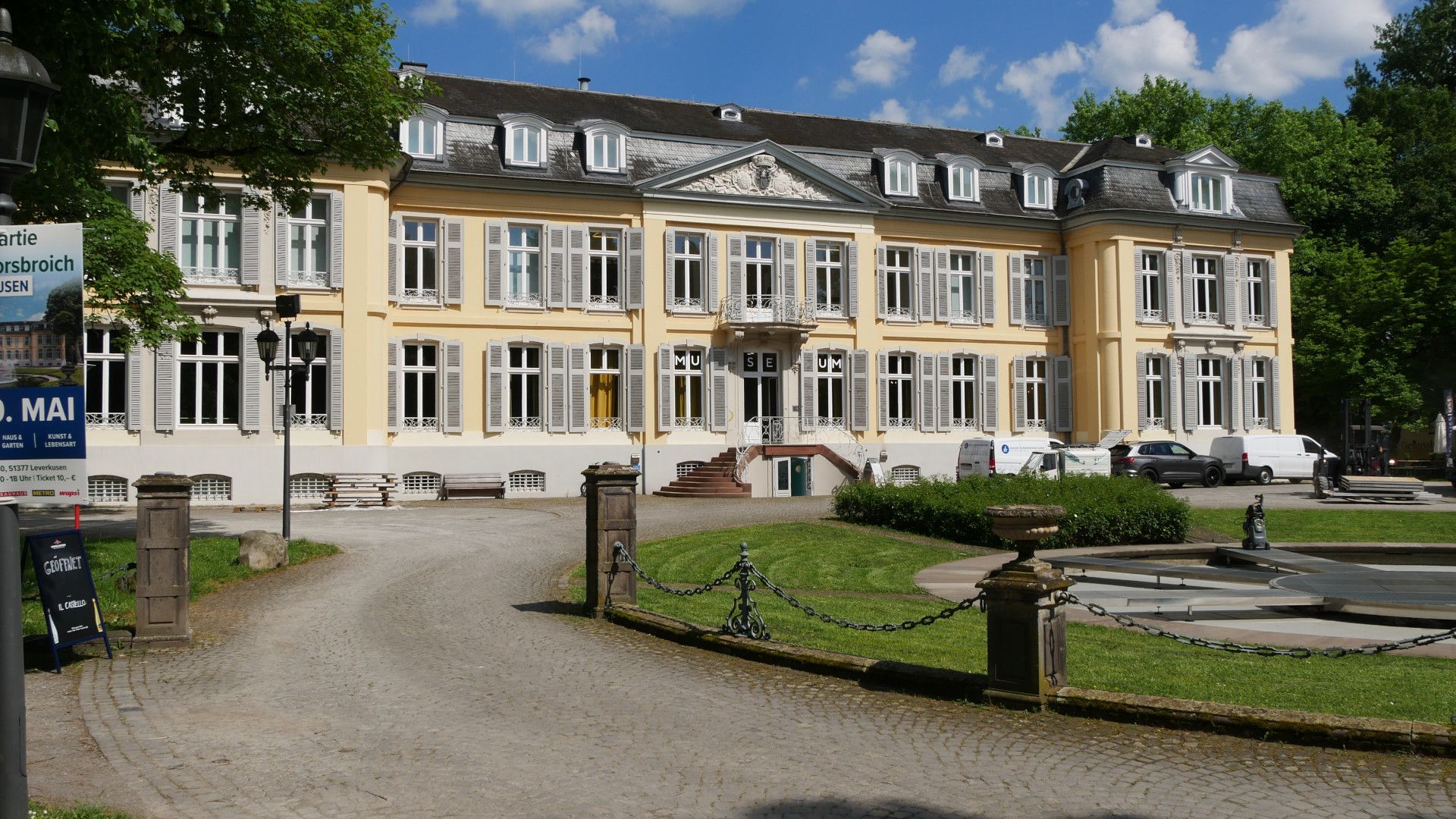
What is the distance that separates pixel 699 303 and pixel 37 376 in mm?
28628

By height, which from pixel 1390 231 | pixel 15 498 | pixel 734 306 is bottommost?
pixel 15 498

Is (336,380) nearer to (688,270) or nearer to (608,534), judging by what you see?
(688,270)

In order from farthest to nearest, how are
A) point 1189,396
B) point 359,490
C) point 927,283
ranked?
point 1189,396, point 927,283, point 359,490

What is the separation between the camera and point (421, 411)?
3064cm

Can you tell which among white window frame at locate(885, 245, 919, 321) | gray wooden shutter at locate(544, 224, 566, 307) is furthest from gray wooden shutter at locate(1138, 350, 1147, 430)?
gray wooden shutter at locate(544, 224, 566, 307)

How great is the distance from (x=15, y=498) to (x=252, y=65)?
41.1 feet

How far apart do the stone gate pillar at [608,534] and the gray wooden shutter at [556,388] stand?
1984 cm

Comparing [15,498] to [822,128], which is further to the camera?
[822,128]

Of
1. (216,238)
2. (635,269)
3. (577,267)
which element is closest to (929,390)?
(635,269)

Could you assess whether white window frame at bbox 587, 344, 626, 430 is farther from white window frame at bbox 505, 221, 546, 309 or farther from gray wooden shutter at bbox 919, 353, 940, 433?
gray wooden shutter at bbox 919, 353, 940, 433

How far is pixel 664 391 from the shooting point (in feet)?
107

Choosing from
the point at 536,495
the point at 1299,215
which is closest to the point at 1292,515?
the point at 536,495

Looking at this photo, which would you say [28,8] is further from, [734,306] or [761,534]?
[734,306]

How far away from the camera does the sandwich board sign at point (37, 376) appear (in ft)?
16.1
